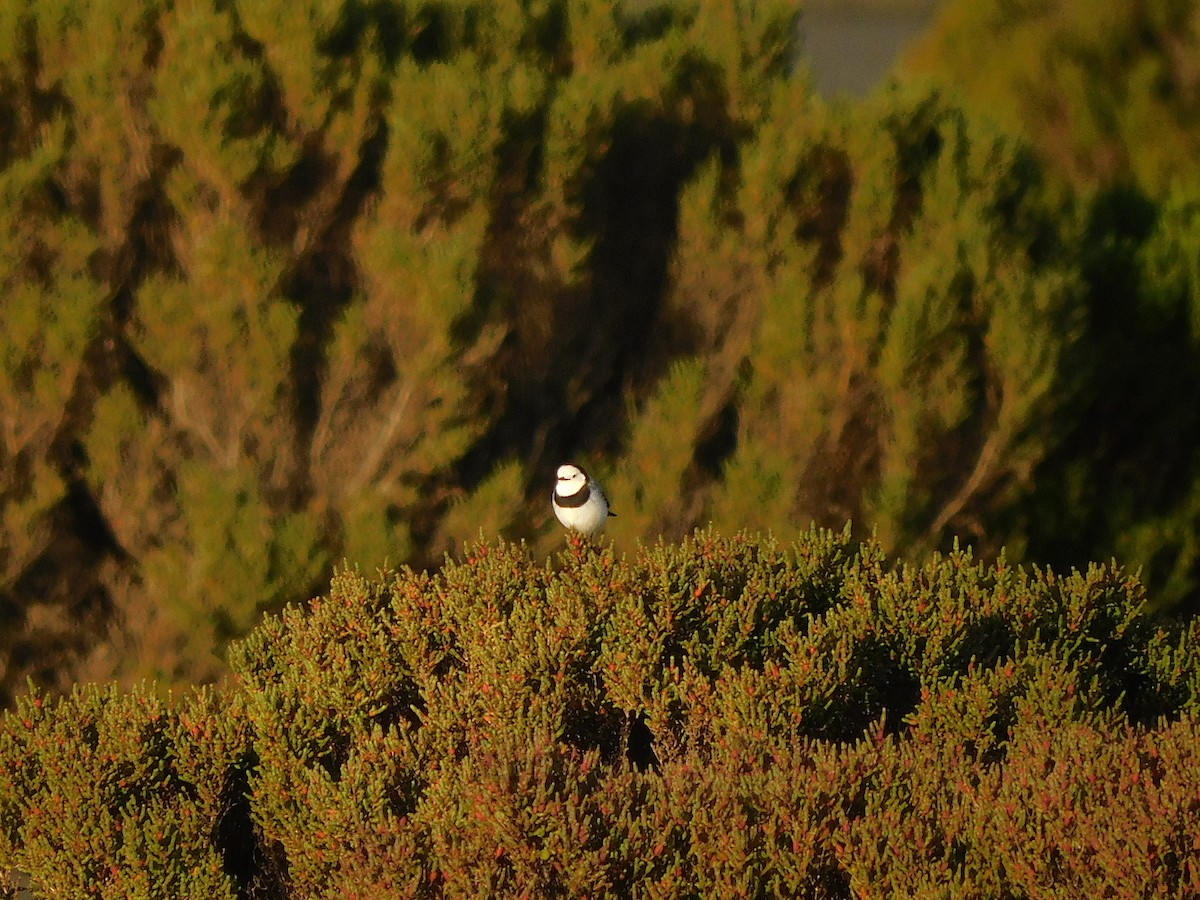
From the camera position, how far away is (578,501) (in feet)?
22.6

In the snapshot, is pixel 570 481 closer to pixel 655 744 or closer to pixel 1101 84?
pixel 655 744

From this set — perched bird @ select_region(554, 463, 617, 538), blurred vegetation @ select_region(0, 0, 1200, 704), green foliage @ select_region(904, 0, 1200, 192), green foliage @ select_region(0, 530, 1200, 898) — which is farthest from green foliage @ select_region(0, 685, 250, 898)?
green foliage @ select_region(904, 0, 1200, 192)

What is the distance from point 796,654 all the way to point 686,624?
1.33ft

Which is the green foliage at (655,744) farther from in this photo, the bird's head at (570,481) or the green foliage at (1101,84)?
the green foliage at (1101,84)

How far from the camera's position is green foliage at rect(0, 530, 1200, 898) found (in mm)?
4262

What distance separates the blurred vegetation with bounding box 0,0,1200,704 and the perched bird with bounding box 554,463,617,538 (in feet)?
4.77

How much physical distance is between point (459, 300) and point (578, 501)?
1.60 meters

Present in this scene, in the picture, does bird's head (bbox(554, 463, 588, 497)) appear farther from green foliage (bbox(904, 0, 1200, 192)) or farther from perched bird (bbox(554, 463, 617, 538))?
green foliage (bbox(904, 0, 1200, 192))

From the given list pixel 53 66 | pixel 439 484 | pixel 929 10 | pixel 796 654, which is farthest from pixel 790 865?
pixel 929 10

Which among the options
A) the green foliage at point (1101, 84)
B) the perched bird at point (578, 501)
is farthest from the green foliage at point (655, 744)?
the green foliage at point (1101, 84)

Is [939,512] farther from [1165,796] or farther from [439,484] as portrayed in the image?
[1165,796]

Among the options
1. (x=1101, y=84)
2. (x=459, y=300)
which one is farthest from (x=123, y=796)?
(x=1101, y=84)

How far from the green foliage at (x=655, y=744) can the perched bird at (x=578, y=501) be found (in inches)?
37.1

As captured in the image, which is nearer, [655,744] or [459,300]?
[655,744]
